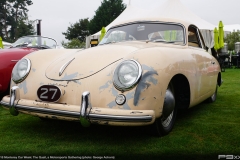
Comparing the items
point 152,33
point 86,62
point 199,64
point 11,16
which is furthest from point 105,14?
point 86,62

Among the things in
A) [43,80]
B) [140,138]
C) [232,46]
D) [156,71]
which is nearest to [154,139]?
[140,138]

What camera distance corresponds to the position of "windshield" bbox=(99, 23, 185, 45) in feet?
11.7

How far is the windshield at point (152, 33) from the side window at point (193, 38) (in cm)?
22

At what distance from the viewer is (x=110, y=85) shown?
2.44 metres

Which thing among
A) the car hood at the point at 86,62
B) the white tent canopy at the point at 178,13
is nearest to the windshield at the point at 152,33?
the car hood at the point at 86,62

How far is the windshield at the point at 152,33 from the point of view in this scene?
3572 millimetres

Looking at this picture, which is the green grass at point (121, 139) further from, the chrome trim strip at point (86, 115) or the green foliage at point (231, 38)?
the green foliage at point (231, 38)

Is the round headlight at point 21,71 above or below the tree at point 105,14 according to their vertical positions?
below

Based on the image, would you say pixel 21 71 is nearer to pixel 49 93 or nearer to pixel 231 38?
pixel 49 93

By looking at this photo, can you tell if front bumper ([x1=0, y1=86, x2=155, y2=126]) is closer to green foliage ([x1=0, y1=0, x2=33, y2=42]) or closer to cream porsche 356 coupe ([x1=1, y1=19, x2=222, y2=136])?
cream porsche 356 coupe ([x1=1, y1=19, x2=222, y2=136])

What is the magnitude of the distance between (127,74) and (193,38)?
1986 millimetres

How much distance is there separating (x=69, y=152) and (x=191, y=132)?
4.29 ft

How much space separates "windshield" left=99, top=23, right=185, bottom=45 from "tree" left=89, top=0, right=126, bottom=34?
3954 cm

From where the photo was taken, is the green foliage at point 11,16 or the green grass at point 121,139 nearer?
the green grass at point 121,139
